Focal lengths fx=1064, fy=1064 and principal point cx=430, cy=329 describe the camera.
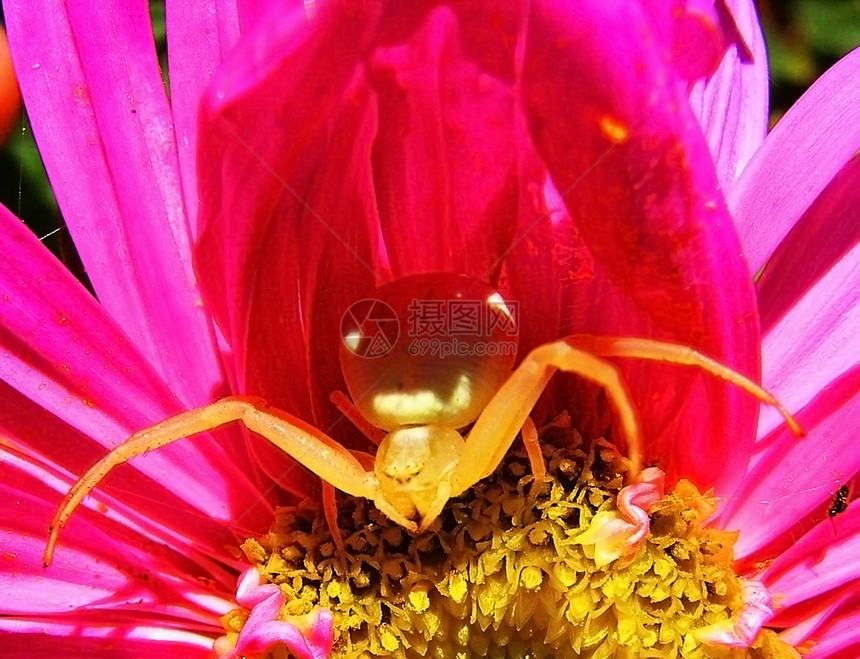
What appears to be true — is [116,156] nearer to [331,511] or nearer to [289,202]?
[289,202]

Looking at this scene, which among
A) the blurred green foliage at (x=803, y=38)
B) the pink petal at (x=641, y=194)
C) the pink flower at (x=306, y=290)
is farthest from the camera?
the blurred green foliage at (x=803, y=38)

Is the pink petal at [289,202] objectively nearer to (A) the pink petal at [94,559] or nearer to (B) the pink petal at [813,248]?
(A) the pink petal at [94,559]

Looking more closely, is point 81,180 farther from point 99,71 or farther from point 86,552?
point 86,552

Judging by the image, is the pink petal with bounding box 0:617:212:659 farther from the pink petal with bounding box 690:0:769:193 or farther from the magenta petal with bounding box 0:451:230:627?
the pink petal with bounding box 690:0:769:193

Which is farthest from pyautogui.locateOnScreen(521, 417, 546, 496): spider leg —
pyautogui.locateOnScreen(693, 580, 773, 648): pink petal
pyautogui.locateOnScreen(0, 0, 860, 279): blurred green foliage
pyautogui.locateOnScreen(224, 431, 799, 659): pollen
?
pyautogui.locateOnScreen(0, 0, 860, 279): blurred green foliage

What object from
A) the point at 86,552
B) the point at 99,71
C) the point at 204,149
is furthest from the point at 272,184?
the point at 86,552

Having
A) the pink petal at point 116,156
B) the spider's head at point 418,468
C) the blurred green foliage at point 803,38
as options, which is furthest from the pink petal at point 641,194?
the blurred green foliage at point 803,38
